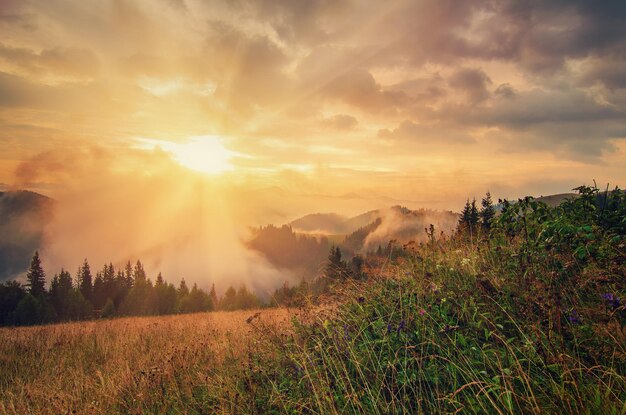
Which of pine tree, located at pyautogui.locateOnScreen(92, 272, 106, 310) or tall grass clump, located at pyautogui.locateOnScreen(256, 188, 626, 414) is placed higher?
tall grass clump, located at pyautogui.locateOnScreen(256, 188, 626, 414)

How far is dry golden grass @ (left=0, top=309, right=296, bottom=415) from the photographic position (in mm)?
4918

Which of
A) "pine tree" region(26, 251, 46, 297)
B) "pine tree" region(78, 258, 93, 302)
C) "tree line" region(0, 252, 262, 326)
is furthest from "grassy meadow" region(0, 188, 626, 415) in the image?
"pine tree" region(78, 258, 93, 302)

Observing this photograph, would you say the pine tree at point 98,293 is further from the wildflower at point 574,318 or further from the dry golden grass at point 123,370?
the wildflower at point 574,318

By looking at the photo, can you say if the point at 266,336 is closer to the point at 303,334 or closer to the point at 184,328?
the point at 303,334

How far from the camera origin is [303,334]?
18.9ft

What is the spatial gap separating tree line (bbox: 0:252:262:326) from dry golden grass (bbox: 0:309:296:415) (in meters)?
46.9

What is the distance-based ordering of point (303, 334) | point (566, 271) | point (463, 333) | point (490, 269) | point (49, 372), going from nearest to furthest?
point (463, 333)
point (566, 271)
point (490, 269)
point (303, 334)
point (49, 372)

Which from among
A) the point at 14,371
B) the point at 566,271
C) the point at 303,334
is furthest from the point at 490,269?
the point at 14,371

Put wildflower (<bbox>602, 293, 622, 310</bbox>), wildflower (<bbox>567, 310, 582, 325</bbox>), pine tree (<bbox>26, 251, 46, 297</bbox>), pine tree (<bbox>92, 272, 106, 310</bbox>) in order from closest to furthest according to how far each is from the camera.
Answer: wildflower (<bbox>602, 293, 622, 310</bbox>), wildflower (<bbox>567, 310, 582, 325</bbox>), pine tree (<bbox>26, 251, 46, 297</bbox>), pine tree (<bbox>92, 272, 106, 310</bbox>)

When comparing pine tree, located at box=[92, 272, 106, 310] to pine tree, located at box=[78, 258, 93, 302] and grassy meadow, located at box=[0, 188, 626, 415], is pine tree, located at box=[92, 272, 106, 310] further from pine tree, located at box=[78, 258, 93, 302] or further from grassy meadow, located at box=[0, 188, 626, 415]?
grassy meadow, located at box=[0, 188, 626, 415]

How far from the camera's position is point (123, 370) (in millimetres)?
6406

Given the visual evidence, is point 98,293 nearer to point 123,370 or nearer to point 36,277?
point 36,277

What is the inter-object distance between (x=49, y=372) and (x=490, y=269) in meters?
8.63

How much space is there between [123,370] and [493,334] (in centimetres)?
616
